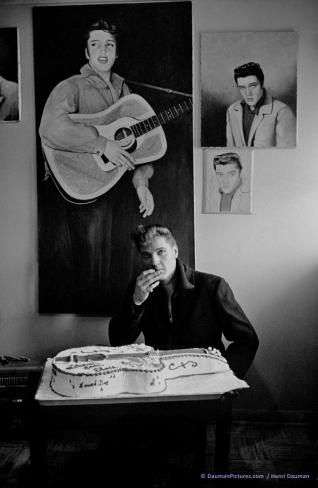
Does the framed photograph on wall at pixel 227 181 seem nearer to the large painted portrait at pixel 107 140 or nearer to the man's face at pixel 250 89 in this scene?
the large painted portrait at pixel 107 140

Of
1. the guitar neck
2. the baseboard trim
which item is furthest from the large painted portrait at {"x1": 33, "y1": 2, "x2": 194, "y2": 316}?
the baseboard trim

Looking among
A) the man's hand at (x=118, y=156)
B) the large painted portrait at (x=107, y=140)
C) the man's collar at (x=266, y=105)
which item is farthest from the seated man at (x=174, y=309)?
the man's collar at (x=266, y=105)

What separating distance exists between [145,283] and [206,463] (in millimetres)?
968

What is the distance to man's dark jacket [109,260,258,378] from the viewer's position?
2576mm

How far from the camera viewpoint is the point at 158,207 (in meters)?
3.16

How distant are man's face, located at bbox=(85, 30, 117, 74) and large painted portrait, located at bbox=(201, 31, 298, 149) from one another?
561 mm

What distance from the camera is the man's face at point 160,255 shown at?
101 inches

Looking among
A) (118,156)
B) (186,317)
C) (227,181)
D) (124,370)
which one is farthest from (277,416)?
(118,156)

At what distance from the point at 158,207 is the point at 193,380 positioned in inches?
58.8

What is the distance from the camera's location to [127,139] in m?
3.17

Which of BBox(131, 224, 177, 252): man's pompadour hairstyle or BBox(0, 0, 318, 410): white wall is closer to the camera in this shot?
BBox(131, 224, 177, 252): man's pompadour hairstyle

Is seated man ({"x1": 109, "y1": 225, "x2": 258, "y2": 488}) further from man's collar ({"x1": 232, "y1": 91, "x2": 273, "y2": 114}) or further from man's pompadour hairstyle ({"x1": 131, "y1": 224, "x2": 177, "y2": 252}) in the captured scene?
man's collar ({"x1": 232, "y1": 91, "x2": 273, "y2": 114})

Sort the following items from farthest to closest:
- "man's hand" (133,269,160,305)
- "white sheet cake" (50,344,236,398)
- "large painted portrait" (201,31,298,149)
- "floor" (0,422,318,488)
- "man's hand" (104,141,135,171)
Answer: "man's hand" (104,141,135,171)
"large painted portrait" (201,31,298,149)
"man's hand" (133,269,160,305)
"floor" (0,422,318,488)
"white sheet cake" (50,344,236,398)

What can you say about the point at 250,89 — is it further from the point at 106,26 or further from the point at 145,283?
the point at 145,283
